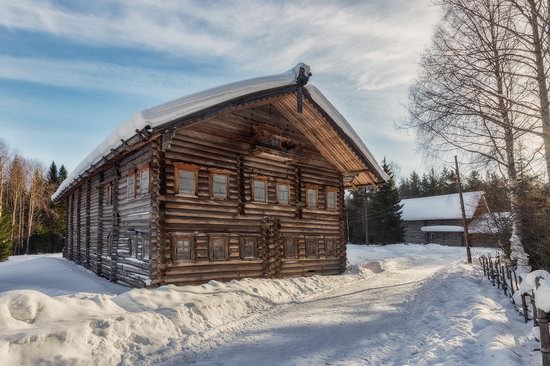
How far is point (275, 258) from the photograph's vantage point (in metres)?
16.8

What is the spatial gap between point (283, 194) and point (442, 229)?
40.3 metres

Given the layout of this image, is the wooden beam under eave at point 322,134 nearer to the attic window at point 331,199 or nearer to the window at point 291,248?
the attic window at point 331,199

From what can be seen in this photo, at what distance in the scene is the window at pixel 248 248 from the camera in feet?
50.9

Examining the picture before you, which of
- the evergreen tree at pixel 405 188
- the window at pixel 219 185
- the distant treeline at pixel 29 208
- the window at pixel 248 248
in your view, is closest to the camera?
the window at pixel 219 185

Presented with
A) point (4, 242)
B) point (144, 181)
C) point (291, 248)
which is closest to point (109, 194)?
point (144, 181)

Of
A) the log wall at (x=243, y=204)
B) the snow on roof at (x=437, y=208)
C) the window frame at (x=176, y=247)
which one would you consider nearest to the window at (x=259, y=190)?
the log wall at (x=243, y=204)

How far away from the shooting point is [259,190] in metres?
16.7

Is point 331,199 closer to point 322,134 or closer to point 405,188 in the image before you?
point 322,134

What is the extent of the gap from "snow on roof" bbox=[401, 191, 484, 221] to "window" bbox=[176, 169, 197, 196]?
42644mm

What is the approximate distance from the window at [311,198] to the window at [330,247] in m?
2.14

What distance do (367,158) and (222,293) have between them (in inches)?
433

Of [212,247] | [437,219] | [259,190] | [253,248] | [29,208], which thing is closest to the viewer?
[212,247]

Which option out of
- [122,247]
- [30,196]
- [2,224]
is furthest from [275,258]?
[30,196]

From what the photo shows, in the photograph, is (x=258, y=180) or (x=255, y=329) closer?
(x=255, y=329)
